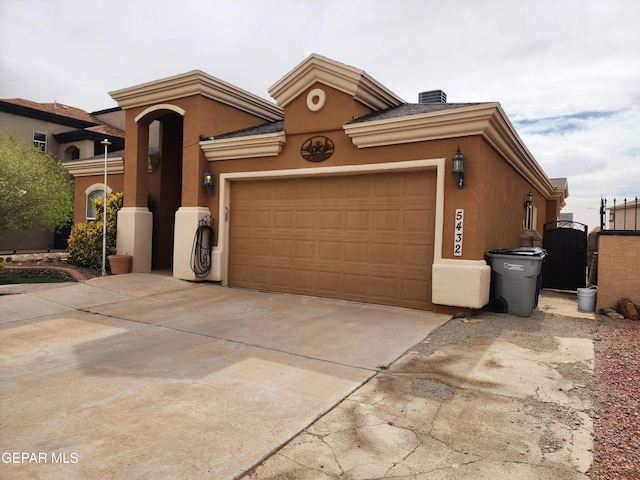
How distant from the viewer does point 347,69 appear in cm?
829

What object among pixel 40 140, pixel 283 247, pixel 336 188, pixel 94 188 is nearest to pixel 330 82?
pixel 336 188

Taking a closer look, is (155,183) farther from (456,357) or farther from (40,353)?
(456,357)

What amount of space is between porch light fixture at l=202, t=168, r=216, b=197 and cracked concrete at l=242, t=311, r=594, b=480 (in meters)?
6.84

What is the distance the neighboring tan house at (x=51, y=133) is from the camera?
20.2 meters

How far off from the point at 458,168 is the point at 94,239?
1011 centimetres

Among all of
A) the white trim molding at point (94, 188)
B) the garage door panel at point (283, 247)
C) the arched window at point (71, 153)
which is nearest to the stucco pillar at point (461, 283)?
the garage door panel at point (283, 247)

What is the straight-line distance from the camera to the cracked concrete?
2.72 metres

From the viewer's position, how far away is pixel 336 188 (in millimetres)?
8781

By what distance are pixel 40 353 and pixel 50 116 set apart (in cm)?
2165

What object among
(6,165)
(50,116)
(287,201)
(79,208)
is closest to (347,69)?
(287,201)

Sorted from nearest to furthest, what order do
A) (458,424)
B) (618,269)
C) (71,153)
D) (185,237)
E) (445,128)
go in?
1. (458,424)
2. (445,128)
3. (618,269)
4. (185,237)
5. (71,153)

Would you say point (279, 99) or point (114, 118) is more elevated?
point (114, 118)

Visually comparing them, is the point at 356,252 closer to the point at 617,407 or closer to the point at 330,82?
the point at 330,82

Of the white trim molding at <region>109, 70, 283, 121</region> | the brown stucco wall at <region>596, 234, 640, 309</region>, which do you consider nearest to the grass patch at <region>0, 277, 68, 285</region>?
the white trim molding at <region>109, 70, 283, 121</region>
